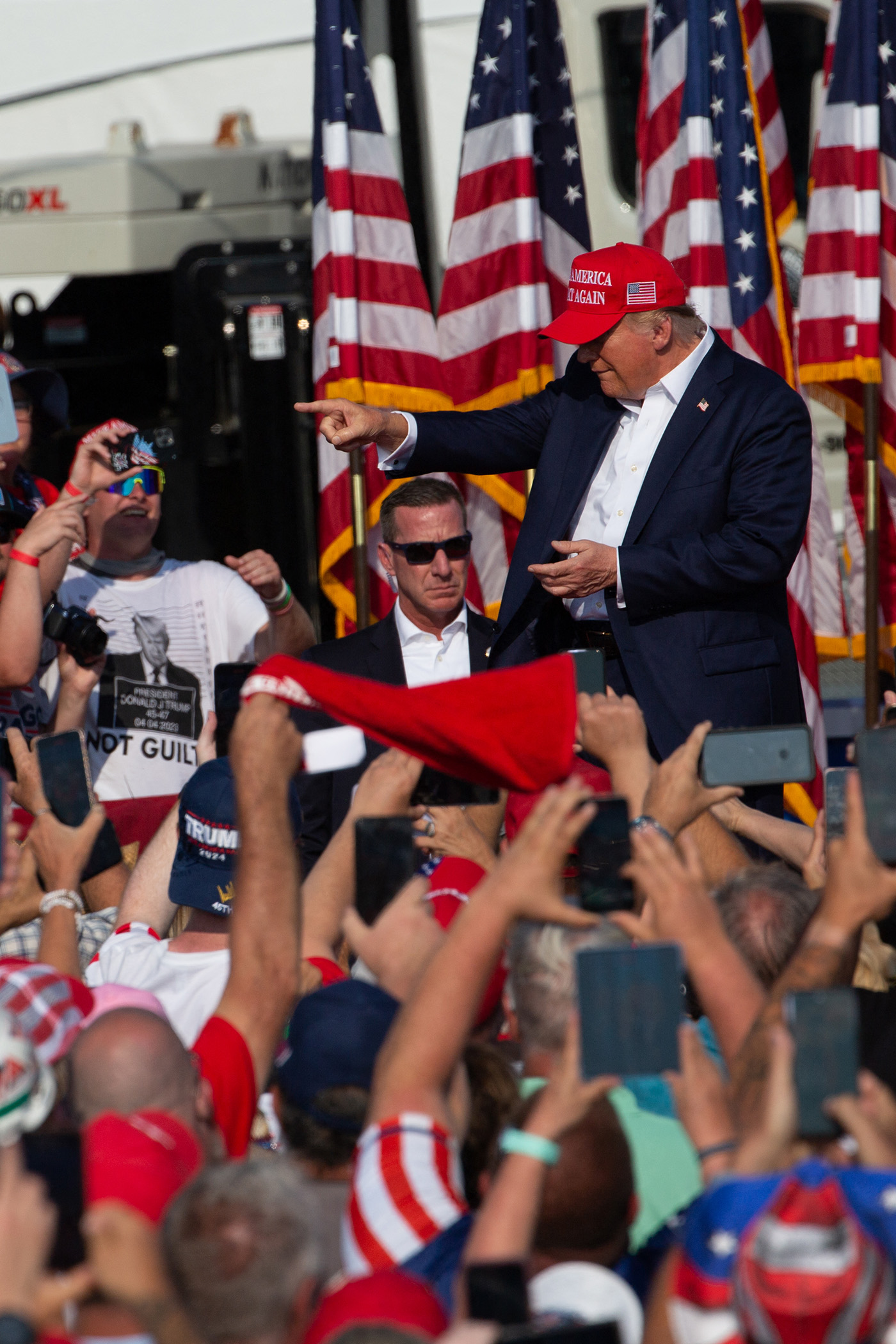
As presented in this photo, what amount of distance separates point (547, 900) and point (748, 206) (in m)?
4.07

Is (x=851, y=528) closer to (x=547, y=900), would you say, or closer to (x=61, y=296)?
(x=61, y=296)

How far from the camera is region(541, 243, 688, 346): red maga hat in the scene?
12.5 feet

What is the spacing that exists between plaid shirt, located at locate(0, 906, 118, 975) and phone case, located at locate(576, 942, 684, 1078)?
140 cm

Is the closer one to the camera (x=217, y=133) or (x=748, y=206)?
(x=748, y=206)

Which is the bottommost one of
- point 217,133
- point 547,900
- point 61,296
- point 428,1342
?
point 428,1342

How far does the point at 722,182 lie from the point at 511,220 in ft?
2.34

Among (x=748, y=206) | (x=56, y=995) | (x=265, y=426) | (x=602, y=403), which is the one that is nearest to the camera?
(x=56, y=995)

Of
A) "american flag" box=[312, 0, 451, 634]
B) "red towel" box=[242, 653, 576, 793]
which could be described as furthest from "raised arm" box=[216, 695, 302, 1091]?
"american flag" box=[312, 0, 451, 634]

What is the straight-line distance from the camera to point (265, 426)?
6.18 metres

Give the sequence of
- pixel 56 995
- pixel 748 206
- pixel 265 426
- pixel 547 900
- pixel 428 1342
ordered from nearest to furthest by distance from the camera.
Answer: pixel 428 1342 < pixel 547 900 < pixel 56 995 < pixel 748 206 < pixel 265 426

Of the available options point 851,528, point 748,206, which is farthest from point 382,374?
point 851,528

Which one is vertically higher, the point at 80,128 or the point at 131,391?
the point at 80,128

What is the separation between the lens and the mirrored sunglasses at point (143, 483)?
439cm

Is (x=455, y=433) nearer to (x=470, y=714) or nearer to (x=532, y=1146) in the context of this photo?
(x=470, y=714)
